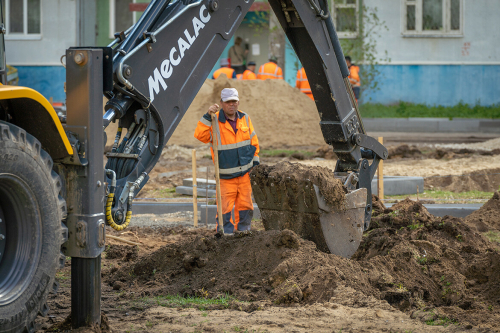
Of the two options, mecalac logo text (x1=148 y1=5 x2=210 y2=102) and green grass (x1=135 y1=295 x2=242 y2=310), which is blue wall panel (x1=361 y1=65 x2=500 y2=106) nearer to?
green grass (x1=135 y1=295 x2=242 y2=310)

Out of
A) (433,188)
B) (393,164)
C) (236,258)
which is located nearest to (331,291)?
(236,258)

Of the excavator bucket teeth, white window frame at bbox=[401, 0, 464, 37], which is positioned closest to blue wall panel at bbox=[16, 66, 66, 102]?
white window frame at bbox=[401, 0, 464, 37]

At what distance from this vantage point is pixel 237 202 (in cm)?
663

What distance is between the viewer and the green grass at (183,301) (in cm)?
437

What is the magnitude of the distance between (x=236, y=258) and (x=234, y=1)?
2111mm

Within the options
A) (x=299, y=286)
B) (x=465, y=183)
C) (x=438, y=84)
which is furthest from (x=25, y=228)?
(x=438, y=84)

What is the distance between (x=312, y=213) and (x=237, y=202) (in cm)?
149

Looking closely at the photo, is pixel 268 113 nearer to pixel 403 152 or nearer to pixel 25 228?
pixel 403 152

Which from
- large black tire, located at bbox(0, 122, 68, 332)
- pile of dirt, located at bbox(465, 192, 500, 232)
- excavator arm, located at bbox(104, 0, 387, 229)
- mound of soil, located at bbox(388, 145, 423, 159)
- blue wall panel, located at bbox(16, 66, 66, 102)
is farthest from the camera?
blue wall panel, located at bbox(16, 66, 66, 102)

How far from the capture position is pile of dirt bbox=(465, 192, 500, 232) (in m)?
7.21

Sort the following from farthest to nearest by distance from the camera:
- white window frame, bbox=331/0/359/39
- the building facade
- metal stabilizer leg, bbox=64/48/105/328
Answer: white window frame, bbox=331/0/359/39, the building facade, metal stabilizer leg, bbox=64/48/105/328

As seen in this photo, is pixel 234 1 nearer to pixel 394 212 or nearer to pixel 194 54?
pixel 194 54

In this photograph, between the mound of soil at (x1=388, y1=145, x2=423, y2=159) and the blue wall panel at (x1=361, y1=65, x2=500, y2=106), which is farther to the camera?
the blue wall panel at (x1=361, y1=65, x2=500, y2=106)

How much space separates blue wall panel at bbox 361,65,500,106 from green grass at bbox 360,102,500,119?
0.80 feet
